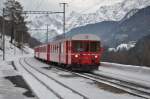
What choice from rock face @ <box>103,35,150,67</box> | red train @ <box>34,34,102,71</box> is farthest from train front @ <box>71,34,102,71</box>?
rock face @ <box>103,35,150,67</box>

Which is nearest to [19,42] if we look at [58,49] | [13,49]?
[13,49]

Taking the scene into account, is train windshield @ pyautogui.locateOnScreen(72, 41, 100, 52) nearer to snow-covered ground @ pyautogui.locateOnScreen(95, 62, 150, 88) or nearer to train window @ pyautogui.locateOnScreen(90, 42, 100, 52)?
train window @ pyautogui.locateOnScreen(90, 42, 100, 52)

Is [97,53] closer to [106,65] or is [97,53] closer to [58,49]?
[106,65]

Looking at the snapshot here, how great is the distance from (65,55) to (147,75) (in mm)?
10104

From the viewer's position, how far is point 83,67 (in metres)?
34.6

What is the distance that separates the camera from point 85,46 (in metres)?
34.7

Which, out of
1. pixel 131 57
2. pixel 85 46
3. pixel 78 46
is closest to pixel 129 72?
pixel 85 46

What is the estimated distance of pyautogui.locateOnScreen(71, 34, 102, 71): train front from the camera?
1359 inches

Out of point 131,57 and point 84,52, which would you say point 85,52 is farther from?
point 131,57

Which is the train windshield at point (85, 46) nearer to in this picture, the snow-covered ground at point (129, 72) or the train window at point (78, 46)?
the train window at point (78, 46)

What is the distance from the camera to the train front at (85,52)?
34531 mm

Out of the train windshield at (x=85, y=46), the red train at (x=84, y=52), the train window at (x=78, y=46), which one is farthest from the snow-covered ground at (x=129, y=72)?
the train window at (x=78, y=46)

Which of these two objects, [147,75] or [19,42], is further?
[19,42]

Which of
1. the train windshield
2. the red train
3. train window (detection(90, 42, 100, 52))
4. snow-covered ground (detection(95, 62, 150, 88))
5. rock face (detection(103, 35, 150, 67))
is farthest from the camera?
rock face (detection(103, 35, 150, 67))
